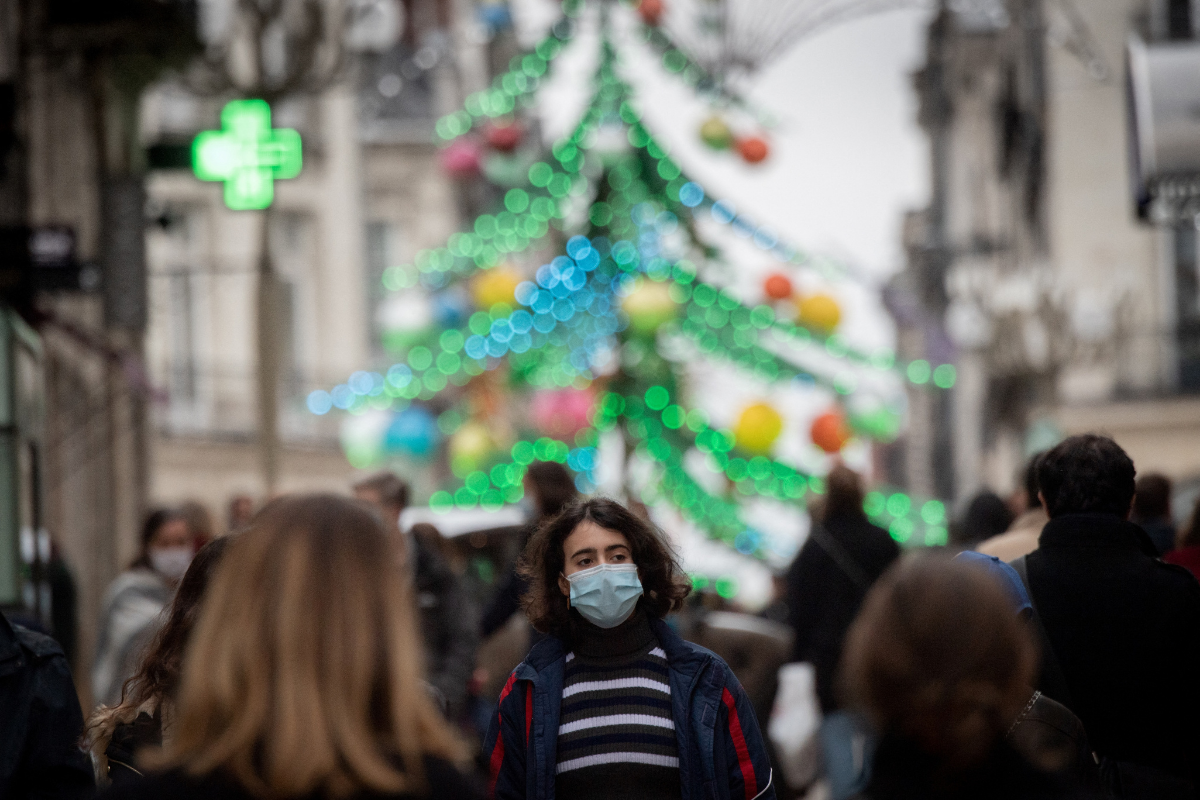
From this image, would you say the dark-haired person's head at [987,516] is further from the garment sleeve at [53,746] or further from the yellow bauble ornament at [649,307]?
the garment sleeve at [53,746]

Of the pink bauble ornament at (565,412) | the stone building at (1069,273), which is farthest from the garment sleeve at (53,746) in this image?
the stone building at (1069,273)

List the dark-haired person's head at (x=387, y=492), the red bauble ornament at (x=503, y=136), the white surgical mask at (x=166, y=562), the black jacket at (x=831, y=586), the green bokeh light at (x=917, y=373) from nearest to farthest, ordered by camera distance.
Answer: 1. the dark-haired person's head at (x=387, y=492)
2. the white surgical mask at (x=166, y=562)
3. the black jacket at (x=831, y=586)
4. the green bokeh light at (x=917, y=373)
5. the red bauble ornament at (x=503, y=136)

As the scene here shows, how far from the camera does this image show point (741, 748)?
4539 mm

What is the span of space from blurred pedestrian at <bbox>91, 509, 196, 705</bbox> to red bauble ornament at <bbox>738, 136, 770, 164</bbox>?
605 cm

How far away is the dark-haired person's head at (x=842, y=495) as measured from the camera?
28.9ft

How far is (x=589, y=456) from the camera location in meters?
14.9

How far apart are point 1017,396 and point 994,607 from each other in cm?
2913

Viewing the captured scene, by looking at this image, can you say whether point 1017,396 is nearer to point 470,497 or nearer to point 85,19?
point 470,497

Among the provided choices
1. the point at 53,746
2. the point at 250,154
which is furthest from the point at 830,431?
the point at 53,746

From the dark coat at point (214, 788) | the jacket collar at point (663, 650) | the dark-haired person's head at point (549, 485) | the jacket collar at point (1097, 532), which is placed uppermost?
the dark-haired person's head at point (549, 485)

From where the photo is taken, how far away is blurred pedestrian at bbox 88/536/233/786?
13.1 feet

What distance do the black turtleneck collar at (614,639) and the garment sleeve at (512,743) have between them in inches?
7.6

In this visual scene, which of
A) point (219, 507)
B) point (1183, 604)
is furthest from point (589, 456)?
point (219, 507)

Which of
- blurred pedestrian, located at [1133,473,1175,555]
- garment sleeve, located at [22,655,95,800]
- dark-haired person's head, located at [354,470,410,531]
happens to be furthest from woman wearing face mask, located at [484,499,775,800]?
blurred pedestrian, located at [1133,473,1175,555]
